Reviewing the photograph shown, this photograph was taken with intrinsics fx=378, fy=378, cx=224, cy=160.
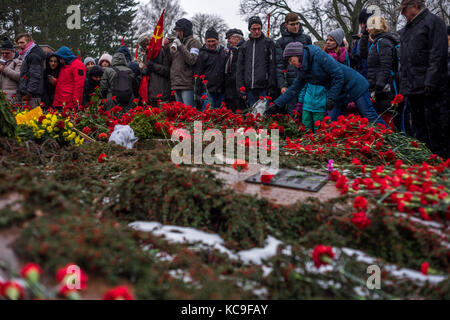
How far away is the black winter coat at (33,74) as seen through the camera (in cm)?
655

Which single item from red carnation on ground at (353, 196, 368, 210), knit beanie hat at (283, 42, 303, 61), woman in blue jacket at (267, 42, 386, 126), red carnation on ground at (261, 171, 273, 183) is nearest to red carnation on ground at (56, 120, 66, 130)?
red carnation on ground at (261, 171, 273, 183)

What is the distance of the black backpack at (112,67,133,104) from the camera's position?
21.7 feet

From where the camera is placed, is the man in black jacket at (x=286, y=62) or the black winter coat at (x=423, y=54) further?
the man in black jacket at (x=286, y=62)

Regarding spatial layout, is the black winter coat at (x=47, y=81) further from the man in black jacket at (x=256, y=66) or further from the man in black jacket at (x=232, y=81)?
the man in black jacket at (x=256, y=66)

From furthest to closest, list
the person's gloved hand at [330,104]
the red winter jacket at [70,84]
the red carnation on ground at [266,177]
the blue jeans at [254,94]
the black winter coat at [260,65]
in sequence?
the red winter jacket at [70,84] < the blue jeans at [254,94] < the black winter coat at [260,65] < the person's gloved hand at [330,104] < the red carnation on ground at [266,177]

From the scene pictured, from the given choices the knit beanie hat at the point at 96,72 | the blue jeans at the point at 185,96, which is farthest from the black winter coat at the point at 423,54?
the knit beanie hat at the point at 96,72

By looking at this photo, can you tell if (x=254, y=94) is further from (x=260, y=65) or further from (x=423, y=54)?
(x=423, y=54)

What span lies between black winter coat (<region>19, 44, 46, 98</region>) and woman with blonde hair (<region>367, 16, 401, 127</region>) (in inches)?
A: 213

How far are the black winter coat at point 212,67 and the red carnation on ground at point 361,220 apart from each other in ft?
16.2

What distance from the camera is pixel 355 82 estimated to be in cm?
481

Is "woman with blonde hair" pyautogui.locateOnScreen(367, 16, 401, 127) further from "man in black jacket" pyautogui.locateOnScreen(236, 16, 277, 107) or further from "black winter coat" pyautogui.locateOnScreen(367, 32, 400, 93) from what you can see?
"man in black jacket" pyautogui.locateOnScreen(236, 16, 277, 107)

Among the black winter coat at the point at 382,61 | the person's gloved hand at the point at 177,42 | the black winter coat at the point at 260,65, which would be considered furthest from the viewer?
the person's gloved hand at the point at 177,42

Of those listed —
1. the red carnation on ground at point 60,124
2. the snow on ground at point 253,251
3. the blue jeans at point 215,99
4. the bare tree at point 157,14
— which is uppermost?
the bare tree at point 157,14

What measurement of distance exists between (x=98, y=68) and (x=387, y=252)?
20.8 ft
